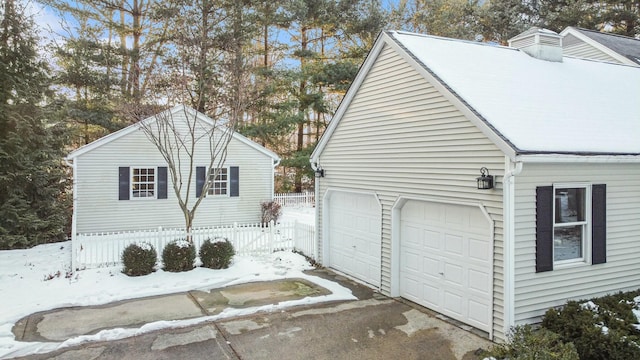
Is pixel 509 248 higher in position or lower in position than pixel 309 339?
higher

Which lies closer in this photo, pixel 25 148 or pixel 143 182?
pixel 25 148

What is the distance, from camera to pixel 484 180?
249 inches

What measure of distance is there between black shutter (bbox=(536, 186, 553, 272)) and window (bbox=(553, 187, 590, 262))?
37cm

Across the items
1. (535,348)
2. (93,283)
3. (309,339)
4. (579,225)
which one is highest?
(579,225)

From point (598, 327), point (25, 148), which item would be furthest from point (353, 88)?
point (25, 148)

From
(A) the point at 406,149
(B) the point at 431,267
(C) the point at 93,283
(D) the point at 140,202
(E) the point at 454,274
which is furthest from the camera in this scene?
(D) the point at 140,202

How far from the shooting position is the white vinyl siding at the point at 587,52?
13.7 metres

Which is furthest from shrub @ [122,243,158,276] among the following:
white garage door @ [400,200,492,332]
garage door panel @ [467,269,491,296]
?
garage door panel @ [467,269,491,296]

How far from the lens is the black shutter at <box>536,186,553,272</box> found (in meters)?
6.24

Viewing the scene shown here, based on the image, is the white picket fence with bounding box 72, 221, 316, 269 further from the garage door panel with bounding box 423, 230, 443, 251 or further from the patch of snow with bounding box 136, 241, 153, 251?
the garage door panel with bounding box 423, 230, 443, 251

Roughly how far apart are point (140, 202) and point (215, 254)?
21.2 ft

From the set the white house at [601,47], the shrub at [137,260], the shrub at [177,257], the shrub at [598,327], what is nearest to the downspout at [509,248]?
the shrub at [598,327]

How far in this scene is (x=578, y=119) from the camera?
739cm

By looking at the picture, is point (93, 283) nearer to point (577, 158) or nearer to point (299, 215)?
point (577, 158)
